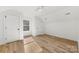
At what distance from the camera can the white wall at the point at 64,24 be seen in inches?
52.2

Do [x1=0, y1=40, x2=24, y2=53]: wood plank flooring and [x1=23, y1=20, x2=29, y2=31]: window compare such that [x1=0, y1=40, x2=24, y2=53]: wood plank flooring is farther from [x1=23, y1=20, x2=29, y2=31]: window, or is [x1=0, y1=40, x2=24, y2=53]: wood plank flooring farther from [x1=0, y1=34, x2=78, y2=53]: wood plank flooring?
[x1=23, y1=20, x2=29, y2=31]: window

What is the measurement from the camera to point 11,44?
134 cm

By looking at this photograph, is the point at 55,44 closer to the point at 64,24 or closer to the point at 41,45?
the point at 41,45

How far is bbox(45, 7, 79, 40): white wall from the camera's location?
4.35 feet

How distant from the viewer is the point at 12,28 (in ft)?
4.48

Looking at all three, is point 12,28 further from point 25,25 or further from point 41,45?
point 41,45

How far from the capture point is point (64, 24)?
1366 mm

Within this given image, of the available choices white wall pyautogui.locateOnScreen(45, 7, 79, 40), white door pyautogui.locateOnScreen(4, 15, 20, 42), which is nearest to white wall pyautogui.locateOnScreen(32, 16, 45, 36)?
white wall pyautogui.locateOnScreen(45, 7, 79, 40)

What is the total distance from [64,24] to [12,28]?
2.49ft

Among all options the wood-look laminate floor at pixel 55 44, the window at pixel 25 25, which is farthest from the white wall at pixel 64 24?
the window at pixel 25 25

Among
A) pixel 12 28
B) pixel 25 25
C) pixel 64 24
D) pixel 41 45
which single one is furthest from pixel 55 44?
pixel 12 28

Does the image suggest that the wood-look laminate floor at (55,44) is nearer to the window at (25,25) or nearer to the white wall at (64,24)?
the white wall at (64,24)

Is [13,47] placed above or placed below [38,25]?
below
